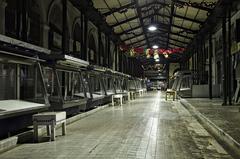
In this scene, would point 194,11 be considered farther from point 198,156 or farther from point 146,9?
point 198,156

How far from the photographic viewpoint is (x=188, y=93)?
27219 mm

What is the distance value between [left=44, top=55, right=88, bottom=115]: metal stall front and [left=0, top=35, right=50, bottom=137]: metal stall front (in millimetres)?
1077

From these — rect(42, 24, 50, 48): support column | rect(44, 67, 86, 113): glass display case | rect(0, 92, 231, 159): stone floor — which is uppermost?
rect(42, 24, 50, 48): support column

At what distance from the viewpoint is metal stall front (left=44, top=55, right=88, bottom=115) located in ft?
33.5

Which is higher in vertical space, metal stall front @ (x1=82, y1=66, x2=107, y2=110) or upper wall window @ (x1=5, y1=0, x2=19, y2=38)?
upper wall window @ (x1=5, y1=0, x2=19, y2=38)

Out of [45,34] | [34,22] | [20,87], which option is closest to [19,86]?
[20,87]

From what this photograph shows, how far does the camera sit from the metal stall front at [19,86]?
717cm

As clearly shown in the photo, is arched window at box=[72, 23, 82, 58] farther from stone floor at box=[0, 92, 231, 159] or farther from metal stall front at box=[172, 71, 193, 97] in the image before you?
stone floor at box=[0, 92, 231, 159]

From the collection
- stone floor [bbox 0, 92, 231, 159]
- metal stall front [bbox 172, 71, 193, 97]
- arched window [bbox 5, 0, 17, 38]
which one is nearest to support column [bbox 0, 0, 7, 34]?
arched window [bbox 5, 0, 17, 38]

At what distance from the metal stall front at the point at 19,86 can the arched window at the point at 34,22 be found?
5.63 meters

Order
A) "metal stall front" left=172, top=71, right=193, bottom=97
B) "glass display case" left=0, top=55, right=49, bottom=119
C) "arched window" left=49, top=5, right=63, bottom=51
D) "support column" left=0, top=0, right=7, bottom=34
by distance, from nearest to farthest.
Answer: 1. "glass display case" left=0, top=55, right=49, bottom=119
2. "support column" left=0, top=0, right=7, bottom=34
3. "arched window" left=49, top=5, right=63, bottom=51
4. "metal stall front" left=172, top=71, right=193, bottom=97

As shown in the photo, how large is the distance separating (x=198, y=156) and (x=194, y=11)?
18880 mm

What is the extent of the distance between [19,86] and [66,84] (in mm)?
4077

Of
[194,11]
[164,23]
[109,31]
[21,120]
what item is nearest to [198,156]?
[21,120]
